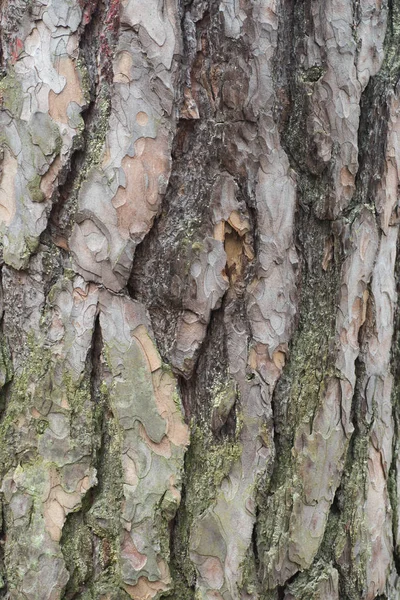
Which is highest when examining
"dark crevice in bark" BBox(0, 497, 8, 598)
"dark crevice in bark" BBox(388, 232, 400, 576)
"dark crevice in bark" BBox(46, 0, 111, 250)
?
"dark crevice in bark" BBox(46, 0, 111, 250)

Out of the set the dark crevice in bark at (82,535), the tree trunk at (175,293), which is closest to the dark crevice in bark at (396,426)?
the tree trunk at (175,293)

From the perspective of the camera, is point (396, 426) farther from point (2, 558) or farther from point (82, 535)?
point (2, 558)

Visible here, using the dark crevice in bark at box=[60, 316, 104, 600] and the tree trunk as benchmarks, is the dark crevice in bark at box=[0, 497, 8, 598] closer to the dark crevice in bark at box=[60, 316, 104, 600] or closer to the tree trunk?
the tree trunk

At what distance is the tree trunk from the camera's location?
3.55 feet

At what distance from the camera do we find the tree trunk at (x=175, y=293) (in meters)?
1.08

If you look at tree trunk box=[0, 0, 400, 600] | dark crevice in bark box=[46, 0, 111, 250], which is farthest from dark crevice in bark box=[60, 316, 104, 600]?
dark crevice in bark box=[46, 0, 111, 250]

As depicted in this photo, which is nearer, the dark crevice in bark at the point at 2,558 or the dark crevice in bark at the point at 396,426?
the dark crevice in bark at the point at 2,558

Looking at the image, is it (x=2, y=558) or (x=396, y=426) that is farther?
(x=396, y=426)

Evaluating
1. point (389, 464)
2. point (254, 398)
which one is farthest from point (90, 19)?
point (389, 464)

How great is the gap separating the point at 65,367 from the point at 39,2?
0.61 meters

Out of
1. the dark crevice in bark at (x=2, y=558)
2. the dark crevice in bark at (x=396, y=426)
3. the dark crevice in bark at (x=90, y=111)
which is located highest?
the dark crevice in bark at (x=90, y=111)

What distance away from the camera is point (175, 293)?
109 cm

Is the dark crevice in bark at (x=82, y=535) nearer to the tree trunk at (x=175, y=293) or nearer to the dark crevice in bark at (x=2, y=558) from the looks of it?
the tree trunk at (x=175, y=293)

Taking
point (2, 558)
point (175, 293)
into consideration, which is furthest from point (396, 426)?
point (2, 558)
